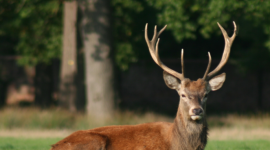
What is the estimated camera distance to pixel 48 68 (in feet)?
75.3

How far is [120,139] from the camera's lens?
275 inches

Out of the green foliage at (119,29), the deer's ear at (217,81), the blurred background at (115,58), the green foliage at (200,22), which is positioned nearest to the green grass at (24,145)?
the blurred background at (115,58)

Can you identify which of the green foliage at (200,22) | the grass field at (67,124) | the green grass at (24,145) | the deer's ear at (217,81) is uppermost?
the green foliage at (200,22)

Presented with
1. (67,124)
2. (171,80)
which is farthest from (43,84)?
(171,80)

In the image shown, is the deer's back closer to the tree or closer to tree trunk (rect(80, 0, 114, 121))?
tree trunk (rect(80, 0, 114, 121))

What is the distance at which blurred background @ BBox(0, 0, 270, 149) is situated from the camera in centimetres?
1493

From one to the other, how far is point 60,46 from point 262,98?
11.4 m

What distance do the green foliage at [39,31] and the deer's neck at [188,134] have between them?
1247cm

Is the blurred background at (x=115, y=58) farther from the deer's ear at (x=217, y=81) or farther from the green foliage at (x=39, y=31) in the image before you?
the deer's ear at (x=217, y=81)

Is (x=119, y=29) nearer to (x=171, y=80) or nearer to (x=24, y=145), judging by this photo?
(x=24, y=145)

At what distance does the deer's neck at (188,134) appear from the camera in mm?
6812

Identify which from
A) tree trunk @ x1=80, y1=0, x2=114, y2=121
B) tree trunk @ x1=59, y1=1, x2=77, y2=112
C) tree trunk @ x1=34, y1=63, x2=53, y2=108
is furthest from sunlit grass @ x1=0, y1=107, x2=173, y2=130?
tree trunk @ x1=34, y1=63, x2=53, y2=108

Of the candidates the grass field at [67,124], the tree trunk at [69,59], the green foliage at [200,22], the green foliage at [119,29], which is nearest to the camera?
the grass field at [67,124]

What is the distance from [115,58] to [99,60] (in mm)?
3921
